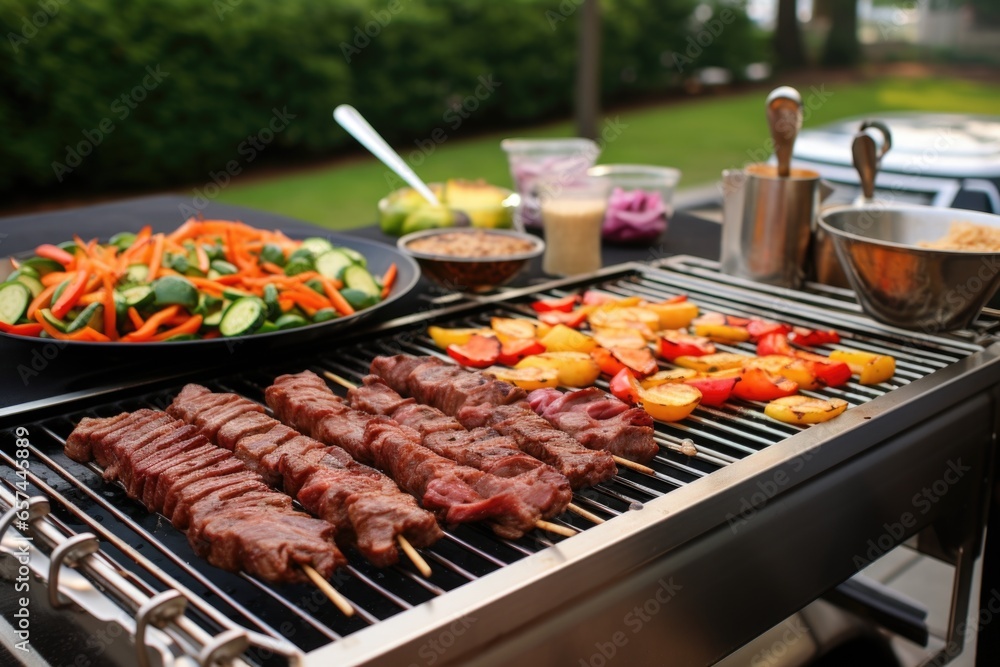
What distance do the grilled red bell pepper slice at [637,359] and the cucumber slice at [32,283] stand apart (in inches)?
75.2

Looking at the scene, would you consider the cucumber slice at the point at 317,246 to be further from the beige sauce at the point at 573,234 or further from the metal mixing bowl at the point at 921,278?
the metal mixing bowl at the point at 921,278

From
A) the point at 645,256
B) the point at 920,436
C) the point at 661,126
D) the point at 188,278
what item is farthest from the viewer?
the point at 661,126

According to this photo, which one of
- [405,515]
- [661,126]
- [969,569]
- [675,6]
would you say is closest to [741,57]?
[675,6]

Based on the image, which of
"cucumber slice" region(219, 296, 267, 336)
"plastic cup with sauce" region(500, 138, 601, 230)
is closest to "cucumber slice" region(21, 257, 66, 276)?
"cucumber slice" region(219, 296, 267, 336)

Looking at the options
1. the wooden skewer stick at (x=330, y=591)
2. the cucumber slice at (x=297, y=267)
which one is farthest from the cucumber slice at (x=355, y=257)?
the wooden skewer stick at (x=330, y=591)

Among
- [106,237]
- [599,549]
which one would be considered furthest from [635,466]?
[106,237]

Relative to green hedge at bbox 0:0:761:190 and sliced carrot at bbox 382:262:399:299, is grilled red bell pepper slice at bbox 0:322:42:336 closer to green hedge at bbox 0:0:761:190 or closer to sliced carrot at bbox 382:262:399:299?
sliced carrot at bbox 382:262:399:299

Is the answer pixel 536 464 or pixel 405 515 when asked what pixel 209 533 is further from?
pixel 536 464

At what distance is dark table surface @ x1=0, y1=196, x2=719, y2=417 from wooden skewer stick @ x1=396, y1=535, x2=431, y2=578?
1117 mm

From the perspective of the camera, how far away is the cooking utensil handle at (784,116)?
10.7ft

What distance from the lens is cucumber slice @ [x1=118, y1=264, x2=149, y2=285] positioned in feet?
10.1

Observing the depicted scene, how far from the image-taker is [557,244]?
12.6ft

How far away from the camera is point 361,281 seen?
10.6 ft

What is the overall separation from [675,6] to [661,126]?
2.64m
